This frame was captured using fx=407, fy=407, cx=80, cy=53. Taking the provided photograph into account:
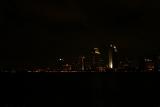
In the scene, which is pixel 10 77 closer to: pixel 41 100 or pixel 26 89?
pixel 26 89

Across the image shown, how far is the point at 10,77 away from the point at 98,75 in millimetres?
36859

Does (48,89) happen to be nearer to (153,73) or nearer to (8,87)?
(8,87)

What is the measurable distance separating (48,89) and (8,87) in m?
11.8

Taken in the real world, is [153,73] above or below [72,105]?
above

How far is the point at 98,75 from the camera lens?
522ft

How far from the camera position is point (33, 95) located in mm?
96438

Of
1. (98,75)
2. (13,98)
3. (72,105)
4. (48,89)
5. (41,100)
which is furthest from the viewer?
(98,75)

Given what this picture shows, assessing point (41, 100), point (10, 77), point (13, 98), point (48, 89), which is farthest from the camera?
point (10, 77)

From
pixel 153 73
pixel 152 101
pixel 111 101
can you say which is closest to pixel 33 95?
pixel 111 101

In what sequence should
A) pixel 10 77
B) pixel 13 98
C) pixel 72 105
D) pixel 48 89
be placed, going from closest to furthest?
pixel 72 105 → pixel 13 98 → pixel 48 89 → pixel 10 77

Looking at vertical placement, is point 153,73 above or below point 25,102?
above

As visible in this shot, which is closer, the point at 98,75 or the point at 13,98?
the point at 13,98

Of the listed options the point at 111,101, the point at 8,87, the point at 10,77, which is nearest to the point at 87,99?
the point at 111,101

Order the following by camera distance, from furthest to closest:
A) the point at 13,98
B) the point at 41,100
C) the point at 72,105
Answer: the point at 13,98
the point at 41,100
the point at 72,105
